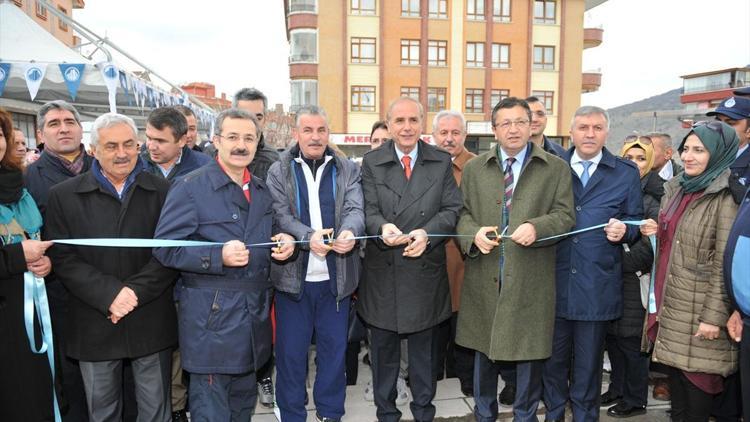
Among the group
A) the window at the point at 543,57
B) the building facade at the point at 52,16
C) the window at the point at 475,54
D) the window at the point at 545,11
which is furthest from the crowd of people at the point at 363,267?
the window at the point at 545,11

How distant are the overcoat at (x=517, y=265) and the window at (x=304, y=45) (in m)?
28.6

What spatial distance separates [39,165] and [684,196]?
4.63 meters

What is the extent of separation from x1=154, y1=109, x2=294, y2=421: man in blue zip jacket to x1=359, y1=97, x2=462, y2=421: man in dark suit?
81 cm

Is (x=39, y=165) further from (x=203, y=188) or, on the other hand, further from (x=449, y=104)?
(x=449, y=104)

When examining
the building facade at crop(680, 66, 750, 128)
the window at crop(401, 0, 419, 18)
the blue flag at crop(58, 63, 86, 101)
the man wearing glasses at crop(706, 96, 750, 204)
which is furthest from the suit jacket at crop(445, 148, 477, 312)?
the building facade at crop(680, 66, 750, 128)

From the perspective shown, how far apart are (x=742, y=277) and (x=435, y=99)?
29.6 m

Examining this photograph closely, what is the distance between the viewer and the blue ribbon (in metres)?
2.97

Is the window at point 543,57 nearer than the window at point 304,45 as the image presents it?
No

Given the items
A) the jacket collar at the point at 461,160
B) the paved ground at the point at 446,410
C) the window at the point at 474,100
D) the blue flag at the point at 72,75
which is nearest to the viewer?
the paved ground at the point at 446,410

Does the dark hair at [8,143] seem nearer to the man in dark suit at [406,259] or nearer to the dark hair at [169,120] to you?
the dark hair at [169,120]

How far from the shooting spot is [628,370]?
4211 mm

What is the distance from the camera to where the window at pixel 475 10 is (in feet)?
104

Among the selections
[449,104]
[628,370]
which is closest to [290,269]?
[628,370]

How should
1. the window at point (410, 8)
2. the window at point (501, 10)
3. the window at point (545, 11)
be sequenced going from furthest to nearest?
the window at point (545, 11)
the window at point (501, 10)
the window at point (410, 8)
